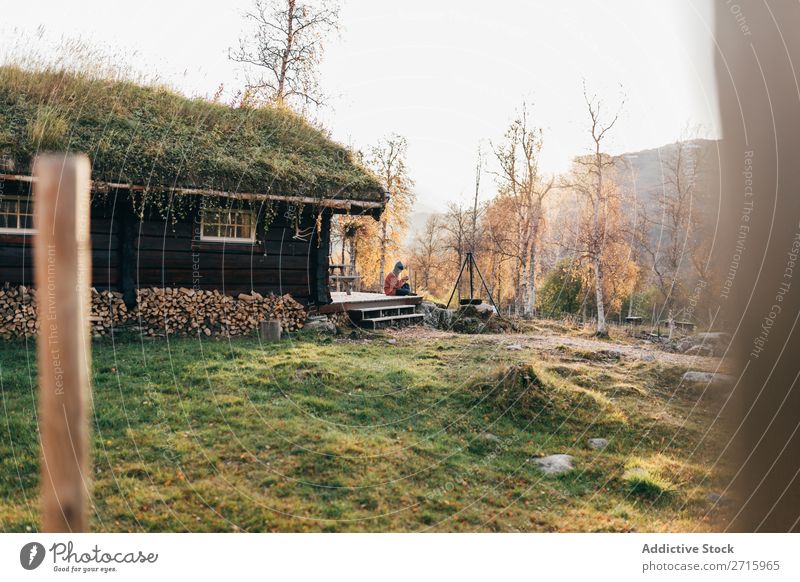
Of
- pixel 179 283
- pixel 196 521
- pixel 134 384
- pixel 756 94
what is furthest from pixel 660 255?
pixel 179 283

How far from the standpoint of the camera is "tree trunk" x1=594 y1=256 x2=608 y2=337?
6.84 m

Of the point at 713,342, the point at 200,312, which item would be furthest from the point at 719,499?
the point at 200,312

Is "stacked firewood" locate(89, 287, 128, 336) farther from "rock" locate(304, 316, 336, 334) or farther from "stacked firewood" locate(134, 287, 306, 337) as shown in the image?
"rock" locate(304, 316, 336, 334)

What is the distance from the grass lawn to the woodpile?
56 centimetres

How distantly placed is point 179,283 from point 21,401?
3.18 meters

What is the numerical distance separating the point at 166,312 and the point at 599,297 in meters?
5.87

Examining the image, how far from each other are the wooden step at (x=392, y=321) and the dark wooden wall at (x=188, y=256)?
82 centimetres

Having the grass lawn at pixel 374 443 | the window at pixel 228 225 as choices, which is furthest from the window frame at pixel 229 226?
the grass lawn at pixel 374 443

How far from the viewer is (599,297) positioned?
6.79 meters

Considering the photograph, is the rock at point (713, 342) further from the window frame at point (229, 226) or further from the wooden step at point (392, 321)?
the window frame at point (229, 226)

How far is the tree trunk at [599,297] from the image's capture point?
6.84 metres

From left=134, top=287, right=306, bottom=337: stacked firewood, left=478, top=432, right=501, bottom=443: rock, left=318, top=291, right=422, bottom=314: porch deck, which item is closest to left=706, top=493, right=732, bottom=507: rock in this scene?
left=478, top=432, right=501, bottom=443: rock

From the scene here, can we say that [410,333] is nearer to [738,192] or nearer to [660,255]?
[660,255]

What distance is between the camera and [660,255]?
485 centimetres
